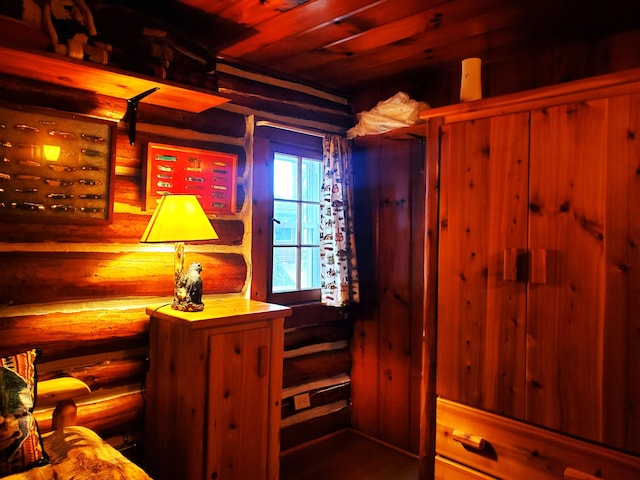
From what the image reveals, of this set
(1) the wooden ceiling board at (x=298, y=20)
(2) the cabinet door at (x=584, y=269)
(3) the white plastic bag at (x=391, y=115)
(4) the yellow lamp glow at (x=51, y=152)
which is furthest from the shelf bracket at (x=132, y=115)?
(2) the cabinet door at (x=584, y=269)

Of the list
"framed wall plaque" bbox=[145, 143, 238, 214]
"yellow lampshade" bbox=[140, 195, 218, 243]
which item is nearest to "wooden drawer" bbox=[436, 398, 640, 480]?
"yellow lampshade" bbox=[140, 195, 218, 243]

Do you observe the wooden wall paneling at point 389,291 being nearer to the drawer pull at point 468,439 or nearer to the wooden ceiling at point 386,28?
the wooden ceiling at point 386,28

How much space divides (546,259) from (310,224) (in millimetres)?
1704

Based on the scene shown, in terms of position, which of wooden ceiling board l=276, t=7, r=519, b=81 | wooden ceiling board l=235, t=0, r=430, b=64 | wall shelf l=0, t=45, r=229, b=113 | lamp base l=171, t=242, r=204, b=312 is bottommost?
lamp base l=171, t=242, r=204, b=312

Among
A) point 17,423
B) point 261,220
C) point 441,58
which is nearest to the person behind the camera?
point 17,423

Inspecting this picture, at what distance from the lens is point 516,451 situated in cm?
187

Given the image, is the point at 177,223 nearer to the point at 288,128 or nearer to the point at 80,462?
the point at 80,462

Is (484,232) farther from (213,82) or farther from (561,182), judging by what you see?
(213,82)

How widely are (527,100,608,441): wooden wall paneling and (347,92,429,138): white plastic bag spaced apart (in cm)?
102

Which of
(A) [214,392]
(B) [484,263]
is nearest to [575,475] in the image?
(B) [484,263]

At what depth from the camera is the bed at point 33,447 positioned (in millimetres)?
1475

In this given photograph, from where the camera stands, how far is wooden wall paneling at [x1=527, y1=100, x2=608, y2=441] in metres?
1.69

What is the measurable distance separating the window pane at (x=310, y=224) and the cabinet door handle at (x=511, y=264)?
5.06ft

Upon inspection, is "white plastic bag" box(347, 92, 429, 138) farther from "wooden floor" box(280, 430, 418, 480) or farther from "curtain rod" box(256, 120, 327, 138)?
"wooden floor" box(280, 430, 418, 480)
